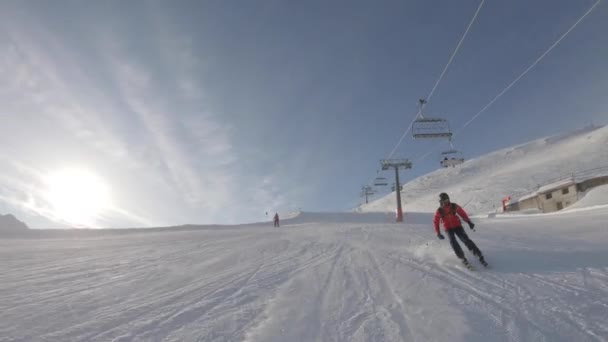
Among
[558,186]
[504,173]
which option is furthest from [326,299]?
[504,173]

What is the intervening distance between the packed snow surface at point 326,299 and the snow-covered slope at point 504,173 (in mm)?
62823

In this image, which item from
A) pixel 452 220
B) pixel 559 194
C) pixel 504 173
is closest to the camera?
pixel 452 220

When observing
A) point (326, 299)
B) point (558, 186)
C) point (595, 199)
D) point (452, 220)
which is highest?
point (558, 186)

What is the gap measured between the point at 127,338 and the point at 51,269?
254 inches

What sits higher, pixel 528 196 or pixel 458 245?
pixel 528 196

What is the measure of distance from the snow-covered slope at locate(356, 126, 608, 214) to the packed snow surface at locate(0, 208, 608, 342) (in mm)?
62823

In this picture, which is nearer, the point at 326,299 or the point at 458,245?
the point at 326,299

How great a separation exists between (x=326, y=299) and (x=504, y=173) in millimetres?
103157

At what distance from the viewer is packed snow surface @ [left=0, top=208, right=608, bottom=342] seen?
11.9 ft

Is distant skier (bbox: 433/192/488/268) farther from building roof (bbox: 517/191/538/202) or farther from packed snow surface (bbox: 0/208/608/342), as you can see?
building roof (bbox: 517/191/538/202)

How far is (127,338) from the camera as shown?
3.58 meters

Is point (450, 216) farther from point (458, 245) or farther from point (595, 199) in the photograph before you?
point (595, 199)

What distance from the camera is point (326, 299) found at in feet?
16.0

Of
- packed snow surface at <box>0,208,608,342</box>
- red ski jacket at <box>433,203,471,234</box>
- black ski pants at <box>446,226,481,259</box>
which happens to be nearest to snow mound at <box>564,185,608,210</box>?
packed snow surface at <box>0,208,608,342</box>
